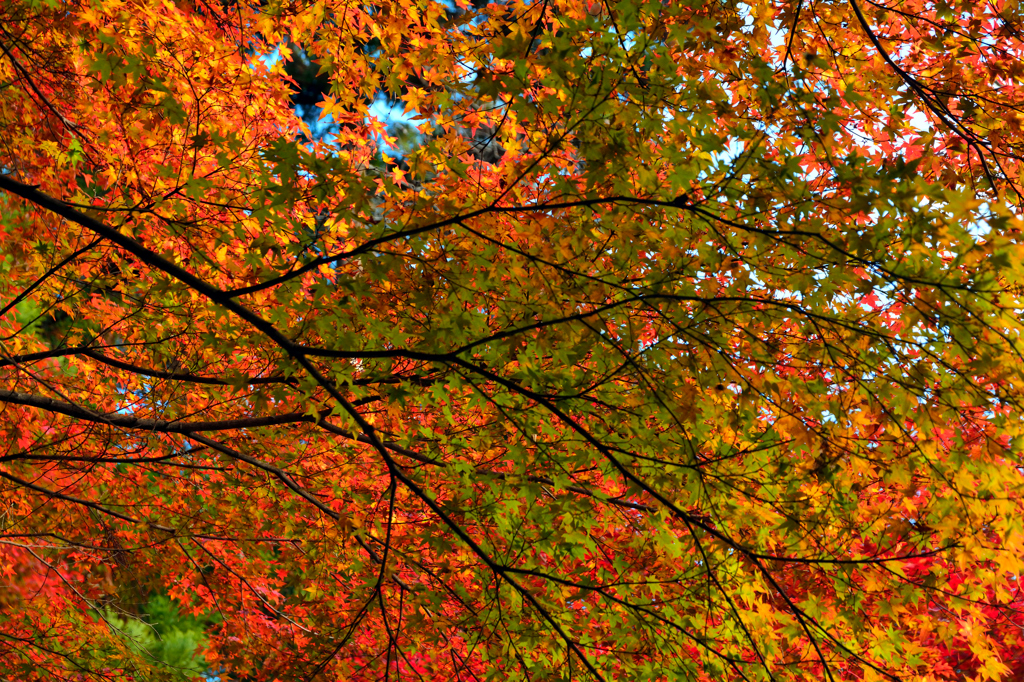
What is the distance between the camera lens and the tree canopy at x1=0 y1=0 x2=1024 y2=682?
276 centimetres

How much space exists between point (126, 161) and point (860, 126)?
14.7ft

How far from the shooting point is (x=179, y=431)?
420 cm

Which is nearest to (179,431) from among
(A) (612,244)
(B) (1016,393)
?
(A) (612,244)

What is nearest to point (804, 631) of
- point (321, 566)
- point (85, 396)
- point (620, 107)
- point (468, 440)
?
point (468, 440)

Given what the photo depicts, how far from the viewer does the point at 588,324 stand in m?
2.73

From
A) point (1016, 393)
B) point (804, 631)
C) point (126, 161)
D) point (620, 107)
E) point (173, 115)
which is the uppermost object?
point (126, 161)

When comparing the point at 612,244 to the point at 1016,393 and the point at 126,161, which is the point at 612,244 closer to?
the point at 1016,393

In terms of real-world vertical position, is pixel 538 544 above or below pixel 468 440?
below

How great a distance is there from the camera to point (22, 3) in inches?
176

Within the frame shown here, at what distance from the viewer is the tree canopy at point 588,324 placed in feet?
9.05

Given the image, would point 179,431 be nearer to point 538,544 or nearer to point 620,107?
point 538,544

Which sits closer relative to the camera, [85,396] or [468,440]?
[468,440]

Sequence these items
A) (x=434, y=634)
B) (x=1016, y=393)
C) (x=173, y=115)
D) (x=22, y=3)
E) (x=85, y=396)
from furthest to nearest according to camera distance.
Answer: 1. (x=85, y=396)
2. (x=22, y=3)
3. (x=434, y=634)
4. (x=173, y=115)
5. (x=1016, y=393)

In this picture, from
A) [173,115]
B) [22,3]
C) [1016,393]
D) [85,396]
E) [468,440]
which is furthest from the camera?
[85,396]
